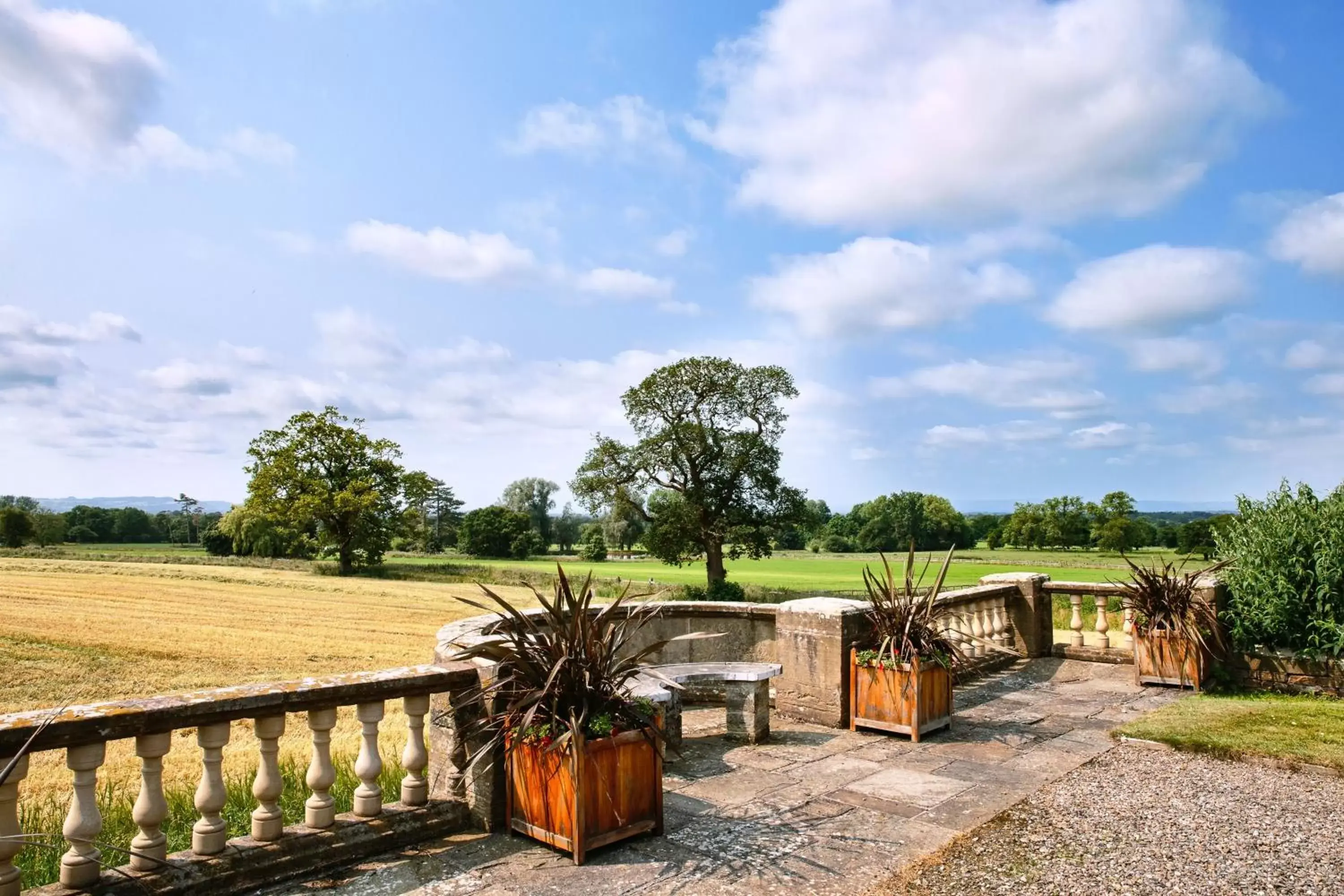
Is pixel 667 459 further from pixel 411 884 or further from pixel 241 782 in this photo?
pixel 411 884

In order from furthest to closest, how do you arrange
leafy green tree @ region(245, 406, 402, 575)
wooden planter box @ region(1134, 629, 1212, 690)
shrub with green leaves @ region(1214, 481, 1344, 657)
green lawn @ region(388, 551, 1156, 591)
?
leafy green tree @ region(245, 406, 402, 575), green lawn @ region(388, 551, 1156, 591), wooden planter box @ region(1134, 629, 1212, 690), shrub with green leaves @ region(1214, 481, 1344, 657)

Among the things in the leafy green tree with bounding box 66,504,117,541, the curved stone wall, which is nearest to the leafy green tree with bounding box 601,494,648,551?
the curved stone wall

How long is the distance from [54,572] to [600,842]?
44.7 meters

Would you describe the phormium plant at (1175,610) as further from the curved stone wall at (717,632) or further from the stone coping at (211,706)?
the stone coping at (211,706)

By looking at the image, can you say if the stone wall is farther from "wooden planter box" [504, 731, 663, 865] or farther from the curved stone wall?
"wooden planter box" [504, 731, 663, 865]

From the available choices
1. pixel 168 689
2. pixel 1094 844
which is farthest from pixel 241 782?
pixel 168 689

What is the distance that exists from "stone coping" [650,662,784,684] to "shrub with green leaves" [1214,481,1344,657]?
194 inches

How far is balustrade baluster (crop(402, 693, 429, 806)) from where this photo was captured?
4.32 metres

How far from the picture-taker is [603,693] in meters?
4.17

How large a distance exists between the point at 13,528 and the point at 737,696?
73.6 metres

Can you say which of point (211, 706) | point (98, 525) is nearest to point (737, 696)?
point (211, 706)

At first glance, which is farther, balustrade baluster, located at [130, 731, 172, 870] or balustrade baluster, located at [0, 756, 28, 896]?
balustrade baluster, located at [130, 731, 172, 870]

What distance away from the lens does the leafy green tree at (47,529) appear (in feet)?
209

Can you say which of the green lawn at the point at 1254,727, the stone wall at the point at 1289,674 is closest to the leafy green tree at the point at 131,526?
the stone wall at the point at 1289,674
